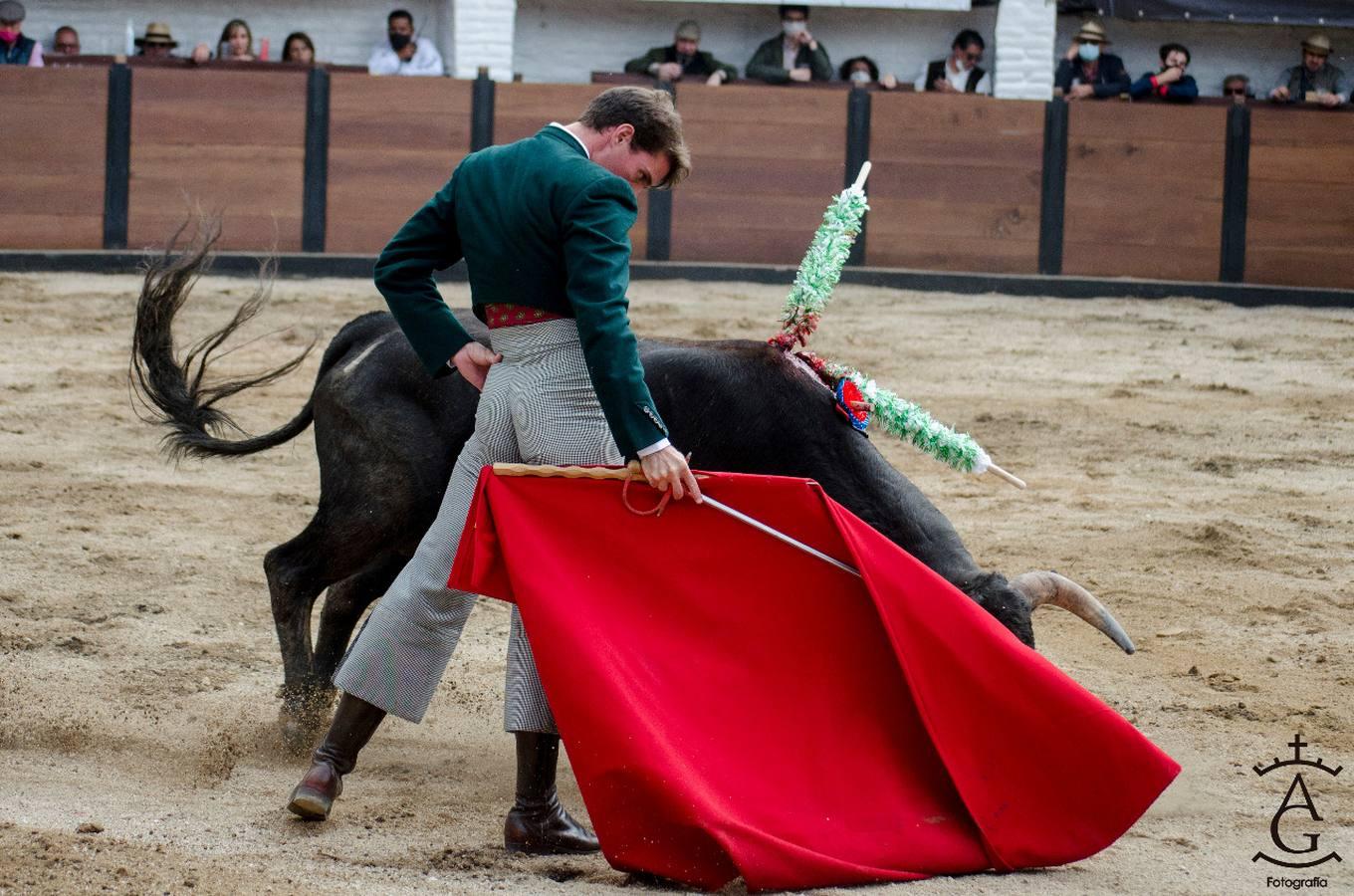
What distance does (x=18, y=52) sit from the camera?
29.9ft

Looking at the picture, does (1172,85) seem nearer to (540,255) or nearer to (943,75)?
(943,75)

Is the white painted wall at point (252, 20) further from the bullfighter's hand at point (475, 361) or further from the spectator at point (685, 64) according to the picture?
the bullfighter's hand at point (475, 361)

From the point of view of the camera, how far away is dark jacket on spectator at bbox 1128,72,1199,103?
31.2 feet

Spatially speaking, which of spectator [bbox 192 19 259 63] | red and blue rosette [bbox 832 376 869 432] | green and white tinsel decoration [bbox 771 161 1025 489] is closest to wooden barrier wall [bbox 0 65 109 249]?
spectator [bbox 192 19 259 63]

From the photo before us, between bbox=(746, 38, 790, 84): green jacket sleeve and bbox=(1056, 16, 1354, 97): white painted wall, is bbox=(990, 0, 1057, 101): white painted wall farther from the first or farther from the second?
bbox=(746, 38, 790, 84): green jacket sleeve

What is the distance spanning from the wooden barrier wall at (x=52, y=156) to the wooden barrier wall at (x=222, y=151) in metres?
0.21

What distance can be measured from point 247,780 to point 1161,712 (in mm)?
1863

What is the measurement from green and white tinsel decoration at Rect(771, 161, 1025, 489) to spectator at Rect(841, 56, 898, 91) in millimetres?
6585

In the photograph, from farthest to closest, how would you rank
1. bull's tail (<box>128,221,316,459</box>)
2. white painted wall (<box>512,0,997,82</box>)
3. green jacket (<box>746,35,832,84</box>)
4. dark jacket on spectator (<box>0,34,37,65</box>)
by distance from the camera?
white painted wall (<box>512,0,997,82</box>)
green jacket (<box>746,35,832,84</box>)
dark jacket on spectator (<box>0,34,37,65</box>)
bull's tail (<box>128,221,316,459</box>)

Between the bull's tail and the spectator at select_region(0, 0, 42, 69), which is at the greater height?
the spectator at select_region(0, 0, 42, 69)

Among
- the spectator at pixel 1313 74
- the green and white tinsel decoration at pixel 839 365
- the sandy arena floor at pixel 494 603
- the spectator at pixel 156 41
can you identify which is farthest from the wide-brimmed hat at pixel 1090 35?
the green and white tinsel decoration at pixel 839 365

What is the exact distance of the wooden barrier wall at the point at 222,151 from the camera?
9.12 m

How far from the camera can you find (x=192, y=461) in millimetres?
5488

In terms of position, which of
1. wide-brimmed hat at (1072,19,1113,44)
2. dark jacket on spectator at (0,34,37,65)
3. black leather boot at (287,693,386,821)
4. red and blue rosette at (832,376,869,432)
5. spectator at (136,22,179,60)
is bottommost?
black leather boot at (287,693,386,821)
